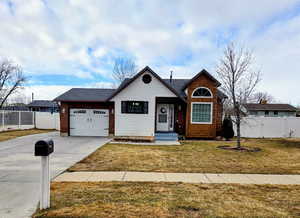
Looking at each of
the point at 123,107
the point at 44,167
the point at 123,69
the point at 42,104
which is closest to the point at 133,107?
the point at 123,107

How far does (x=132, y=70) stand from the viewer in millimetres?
33375

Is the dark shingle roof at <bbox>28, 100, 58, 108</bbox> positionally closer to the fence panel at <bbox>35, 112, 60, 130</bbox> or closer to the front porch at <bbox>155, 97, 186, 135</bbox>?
the fence panel at <bbox>35, 112, 60, 130</bbox>

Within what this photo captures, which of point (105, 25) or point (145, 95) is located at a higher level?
point (105, 25)

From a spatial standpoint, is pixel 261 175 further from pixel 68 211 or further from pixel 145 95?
pixel 145 95

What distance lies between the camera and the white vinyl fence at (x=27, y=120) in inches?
782

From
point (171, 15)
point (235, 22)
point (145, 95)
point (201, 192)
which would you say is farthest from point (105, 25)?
point (201, 192)

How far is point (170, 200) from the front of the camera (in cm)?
423

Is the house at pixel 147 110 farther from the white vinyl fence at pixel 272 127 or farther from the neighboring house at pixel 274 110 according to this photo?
the neighboring house at pixel 274 110

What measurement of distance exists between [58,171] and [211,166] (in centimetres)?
532

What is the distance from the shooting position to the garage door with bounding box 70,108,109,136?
659 inches

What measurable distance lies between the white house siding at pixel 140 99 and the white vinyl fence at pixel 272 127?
8.51m

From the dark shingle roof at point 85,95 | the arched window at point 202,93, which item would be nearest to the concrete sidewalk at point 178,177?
the arched window at point 202,93

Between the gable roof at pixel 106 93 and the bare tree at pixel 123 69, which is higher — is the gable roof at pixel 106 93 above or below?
below

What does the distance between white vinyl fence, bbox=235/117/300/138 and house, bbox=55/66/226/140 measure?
354 centimetres
